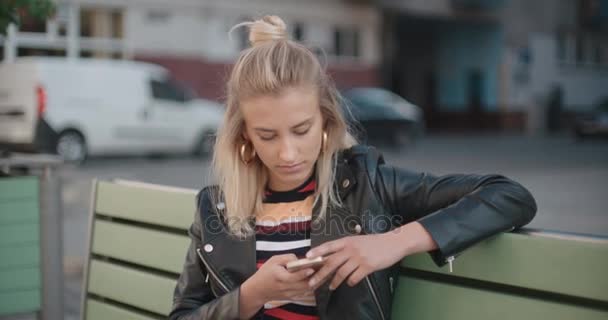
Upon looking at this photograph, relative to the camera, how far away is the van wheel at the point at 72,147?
15812mm

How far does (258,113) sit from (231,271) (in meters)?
0.42

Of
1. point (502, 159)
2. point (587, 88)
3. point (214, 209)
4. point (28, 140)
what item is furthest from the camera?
point (587, 88)

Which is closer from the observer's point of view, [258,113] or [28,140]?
[258,113]

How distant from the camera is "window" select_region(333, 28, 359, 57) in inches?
1120

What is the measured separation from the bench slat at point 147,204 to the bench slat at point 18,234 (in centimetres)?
71

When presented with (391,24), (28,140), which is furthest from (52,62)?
(391,24)

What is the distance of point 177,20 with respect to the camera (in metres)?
23.5

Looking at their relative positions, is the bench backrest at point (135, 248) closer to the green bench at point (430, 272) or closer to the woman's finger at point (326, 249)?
the green bench at point (430, 272)

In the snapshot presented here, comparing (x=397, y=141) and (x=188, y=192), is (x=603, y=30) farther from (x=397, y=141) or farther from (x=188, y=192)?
(x=188, y=192)

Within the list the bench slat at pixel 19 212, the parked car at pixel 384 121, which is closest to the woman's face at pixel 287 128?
the bench slat at pixel 19 212

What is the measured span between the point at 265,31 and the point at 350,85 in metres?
26.4

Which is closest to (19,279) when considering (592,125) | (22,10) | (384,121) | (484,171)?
(22,10)

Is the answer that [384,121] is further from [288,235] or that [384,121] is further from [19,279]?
[288,235]

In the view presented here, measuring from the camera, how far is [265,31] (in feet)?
7.13
